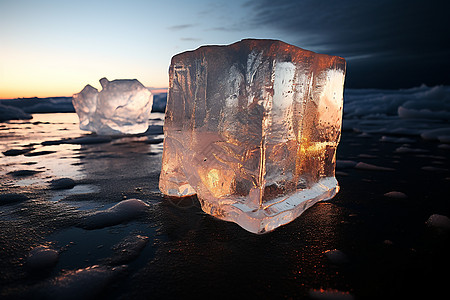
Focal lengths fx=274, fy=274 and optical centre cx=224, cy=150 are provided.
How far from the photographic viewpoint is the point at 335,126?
2018 millimetres

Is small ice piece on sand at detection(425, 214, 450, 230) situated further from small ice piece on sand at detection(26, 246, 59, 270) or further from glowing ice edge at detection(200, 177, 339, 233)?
small ice piece on sand at detection(26, 246, 59, 270)

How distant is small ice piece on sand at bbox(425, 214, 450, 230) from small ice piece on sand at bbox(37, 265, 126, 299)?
1.60 m

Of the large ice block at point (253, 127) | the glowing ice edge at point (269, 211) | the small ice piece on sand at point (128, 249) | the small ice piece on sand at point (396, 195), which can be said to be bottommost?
the small ice piece on sand at point (396, 195)

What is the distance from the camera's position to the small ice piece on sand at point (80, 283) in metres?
0.93

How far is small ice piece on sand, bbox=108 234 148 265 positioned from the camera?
1143mm

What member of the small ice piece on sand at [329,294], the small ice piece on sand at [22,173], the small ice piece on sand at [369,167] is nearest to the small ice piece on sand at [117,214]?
the small ice piece on sand at [329,294]

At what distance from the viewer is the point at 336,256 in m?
1.19

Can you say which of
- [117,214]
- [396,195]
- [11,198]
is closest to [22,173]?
[11,198]

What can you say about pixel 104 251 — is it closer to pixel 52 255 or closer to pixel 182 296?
pixel 52 255

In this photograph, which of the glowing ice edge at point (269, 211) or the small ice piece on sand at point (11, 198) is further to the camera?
the small ice piece on sand at point (11, 198)

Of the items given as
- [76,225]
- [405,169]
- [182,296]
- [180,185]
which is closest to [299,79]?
[180,185]

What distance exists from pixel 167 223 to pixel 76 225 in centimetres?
48

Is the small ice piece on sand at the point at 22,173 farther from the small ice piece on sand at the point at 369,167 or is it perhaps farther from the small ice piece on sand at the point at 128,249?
the small ice piece on sand at the point at 369,167

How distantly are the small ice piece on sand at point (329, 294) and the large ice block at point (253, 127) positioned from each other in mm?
460
